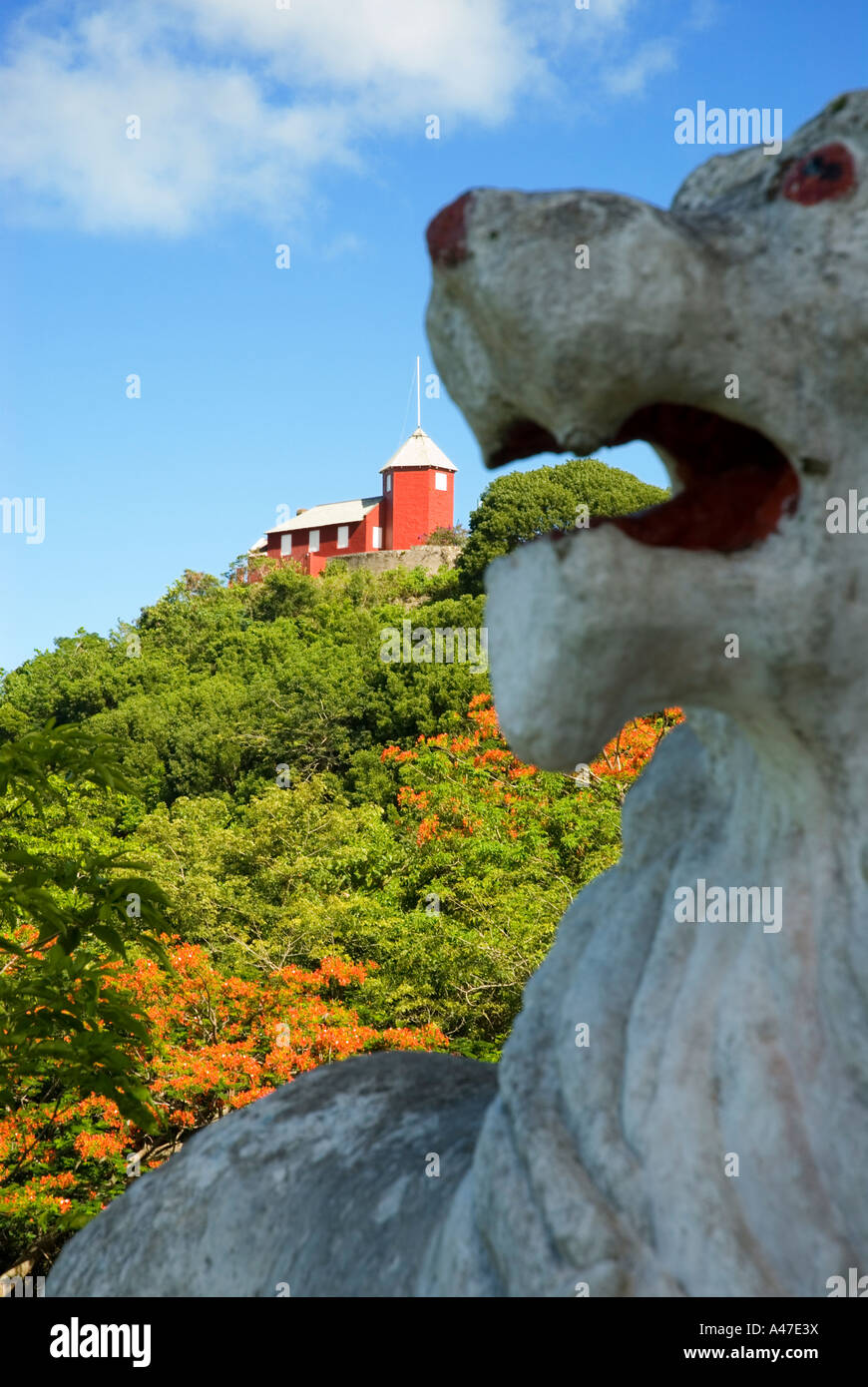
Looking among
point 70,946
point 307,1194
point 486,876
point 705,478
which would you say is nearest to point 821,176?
point 705,478

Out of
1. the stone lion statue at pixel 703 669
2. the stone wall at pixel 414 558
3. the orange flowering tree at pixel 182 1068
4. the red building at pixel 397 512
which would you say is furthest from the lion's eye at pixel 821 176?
the red building at pixel 397 512

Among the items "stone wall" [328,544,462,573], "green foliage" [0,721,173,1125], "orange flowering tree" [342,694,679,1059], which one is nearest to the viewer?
"green foliage" [0,721,173,1125]

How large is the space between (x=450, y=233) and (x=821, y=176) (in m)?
0.41

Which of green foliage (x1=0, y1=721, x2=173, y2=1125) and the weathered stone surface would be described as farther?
green foliage (x1=0, y1=721, x2=173, y2=1125)

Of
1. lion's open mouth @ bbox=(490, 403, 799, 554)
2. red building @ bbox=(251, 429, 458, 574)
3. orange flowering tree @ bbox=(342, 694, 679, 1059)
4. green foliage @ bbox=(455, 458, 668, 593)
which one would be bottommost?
orange flowering tree @ bbox=(342, 694, 679, 1059)

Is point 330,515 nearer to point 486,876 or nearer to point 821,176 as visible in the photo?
point 486,876

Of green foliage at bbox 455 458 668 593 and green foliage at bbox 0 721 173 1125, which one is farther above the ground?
green foliage at bbox 455 458 668 593

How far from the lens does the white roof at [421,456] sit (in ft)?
168

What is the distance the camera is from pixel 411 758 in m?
15.2

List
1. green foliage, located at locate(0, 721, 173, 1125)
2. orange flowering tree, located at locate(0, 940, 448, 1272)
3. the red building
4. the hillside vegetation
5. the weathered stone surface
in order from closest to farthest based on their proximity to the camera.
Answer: the weathered stone surface
green foliage, located at locate(0, 721, 173, 1125)
the hillside vegetation
orange flowering tree, located at locate(0, 940, 448, 1272)
the red building

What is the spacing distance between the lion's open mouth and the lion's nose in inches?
8.2

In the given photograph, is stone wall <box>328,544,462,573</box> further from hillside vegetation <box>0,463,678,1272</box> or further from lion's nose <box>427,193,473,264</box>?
lion's nose <box>427,193,473,264</box>

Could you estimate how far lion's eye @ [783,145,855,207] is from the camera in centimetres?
128

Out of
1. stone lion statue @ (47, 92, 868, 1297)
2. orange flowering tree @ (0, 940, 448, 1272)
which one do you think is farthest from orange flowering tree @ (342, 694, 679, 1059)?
stone lion statue @ (47, 92, 868, 1297)
